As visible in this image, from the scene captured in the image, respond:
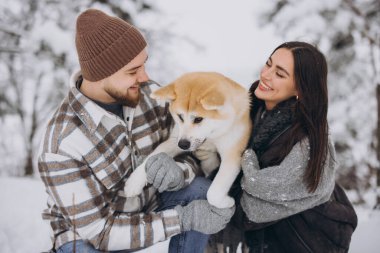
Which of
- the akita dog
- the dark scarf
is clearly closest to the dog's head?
the akita dog

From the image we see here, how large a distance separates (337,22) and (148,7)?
3.23 m

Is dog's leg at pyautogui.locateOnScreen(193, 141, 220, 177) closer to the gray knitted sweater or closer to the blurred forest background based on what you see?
the gray knitted sweater

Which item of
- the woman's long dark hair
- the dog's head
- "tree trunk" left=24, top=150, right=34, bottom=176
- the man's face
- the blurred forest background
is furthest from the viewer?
"tree trunk" left=24, top=150, right=34, bottom=176

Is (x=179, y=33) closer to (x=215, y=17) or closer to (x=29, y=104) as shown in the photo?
(x=215, y=17)

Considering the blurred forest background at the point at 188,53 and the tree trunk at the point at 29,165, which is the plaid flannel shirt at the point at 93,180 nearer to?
the blurred forest background at the point at 188,53

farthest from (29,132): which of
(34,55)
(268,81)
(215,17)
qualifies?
(268,81)

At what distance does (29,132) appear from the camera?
8.06 m

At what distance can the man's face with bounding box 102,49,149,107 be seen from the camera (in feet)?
7.01

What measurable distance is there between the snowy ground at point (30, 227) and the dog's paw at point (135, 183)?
87 centimetres

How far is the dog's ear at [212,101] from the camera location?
2.14 meters

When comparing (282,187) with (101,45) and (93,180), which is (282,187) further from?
(101,45)

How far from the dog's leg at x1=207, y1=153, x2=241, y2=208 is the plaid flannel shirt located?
20 cm

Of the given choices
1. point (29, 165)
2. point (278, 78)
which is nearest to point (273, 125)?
point (278, 78)

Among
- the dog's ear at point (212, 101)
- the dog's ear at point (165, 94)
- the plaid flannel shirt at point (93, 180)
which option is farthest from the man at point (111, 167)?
the dog's ear at point (212, 101)
